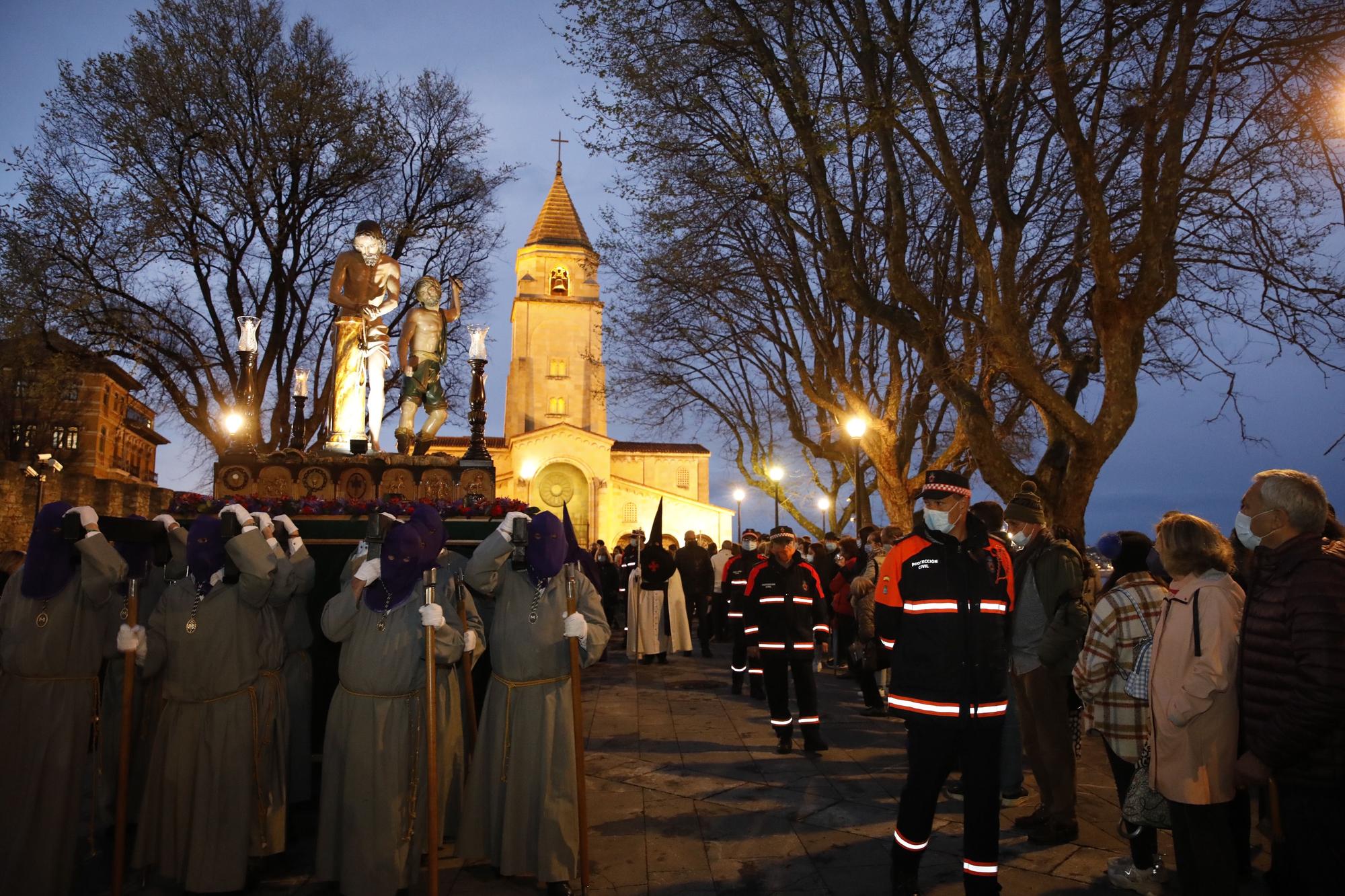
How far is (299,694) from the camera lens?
617 centimetres

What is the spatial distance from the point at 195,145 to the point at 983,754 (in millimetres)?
19992

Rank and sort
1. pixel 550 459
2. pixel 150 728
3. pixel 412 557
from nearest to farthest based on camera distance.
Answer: pixel 412 557
pixel 150 728
pixel 550 459

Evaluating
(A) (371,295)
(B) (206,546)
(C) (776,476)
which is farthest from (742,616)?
(C) (776,476)

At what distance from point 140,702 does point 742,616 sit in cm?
687

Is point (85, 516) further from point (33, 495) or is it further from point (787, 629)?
point (33, 495)

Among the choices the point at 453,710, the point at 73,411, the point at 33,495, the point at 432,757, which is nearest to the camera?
the point at 432,757

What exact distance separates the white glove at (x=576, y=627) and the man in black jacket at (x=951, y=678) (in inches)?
70.4

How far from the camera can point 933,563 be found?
4.64 m

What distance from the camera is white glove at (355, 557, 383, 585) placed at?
4.88 m

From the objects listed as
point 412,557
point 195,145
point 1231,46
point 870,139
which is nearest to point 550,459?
point 195,145

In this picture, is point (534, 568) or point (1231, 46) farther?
point (1231, 46)

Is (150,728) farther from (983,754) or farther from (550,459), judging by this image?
(550,459)

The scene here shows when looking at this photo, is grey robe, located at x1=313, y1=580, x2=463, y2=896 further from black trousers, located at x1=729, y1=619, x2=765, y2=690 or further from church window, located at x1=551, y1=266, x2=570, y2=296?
church window, located at x1=551, y1=266, x2=570, y2=296

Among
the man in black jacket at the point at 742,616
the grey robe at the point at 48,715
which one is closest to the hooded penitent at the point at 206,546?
the grey robe at the point at 48,715
